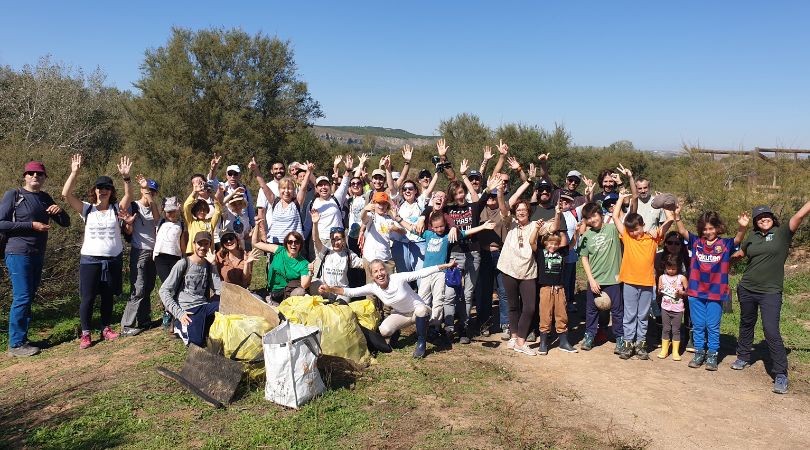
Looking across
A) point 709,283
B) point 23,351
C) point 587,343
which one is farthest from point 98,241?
point 709,283

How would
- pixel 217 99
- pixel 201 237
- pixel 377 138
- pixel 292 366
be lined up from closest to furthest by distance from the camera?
1. pixel 292 366
2. pixel 201 237
3. pixel 217 99
4. pixel 377 138

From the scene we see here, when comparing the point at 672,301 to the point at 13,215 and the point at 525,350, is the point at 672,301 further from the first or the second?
the point at 13,215

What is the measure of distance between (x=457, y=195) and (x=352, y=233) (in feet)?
6.12

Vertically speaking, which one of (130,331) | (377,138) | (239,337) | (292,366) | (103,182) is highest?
(377,138)

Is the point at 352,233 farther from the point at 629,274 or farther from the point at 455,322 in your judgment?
the point at 629,274

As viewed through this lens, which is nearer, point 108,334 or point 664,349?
point 664,349

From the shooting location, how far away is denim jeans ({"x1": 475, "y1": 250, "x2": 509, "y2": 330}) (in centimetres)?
688

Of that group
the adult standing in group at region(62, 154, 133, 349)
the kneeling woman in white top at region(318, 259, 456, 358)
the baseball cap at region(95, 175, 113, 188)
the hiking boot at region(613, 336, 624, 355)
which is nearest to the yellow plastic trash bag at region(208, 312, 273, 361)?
the kneeling woman in white top at region(318, 259, 456, 358)

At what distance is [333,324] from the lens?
225 inches

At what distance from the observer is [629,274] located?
624 centimetres

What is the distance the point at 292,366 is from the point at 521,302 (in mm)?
3002

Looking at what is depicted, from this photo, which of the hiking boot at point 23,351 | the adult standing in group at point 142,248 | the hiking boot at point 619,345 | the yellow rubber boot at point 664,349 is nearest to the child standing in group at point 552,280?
the hiking boot at point 619,345

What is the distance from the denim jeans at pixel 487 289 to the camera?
271 inches

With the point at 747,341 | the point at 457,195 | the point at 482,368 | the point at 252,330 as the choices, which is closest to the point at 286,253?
the point at 252,330
